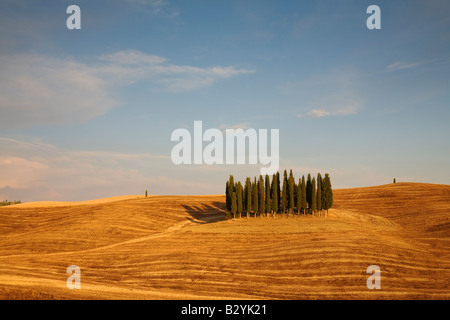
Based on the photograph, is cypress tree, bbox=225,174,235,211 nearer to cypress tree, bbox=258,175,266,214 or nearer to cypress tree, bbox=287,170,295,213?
cypress tree, bbox=258,175,266,214

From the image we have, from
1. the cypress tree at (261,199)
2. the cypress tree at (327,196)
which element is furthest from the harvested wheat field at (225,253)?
the cypress tree at (261,199)

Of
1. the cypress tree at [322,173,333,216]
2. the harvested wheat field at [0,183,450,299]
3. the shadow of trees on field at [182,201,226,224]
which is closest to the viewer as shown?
the harvested wheat field at [0,183,450,299]

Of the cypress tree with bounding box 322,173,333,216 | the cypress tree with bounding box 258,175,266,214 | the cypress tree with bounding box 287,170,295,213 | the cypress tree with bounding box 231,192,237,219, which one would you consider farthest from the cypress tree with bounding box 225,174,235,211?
the cypress tree with bounding box 322,173,333,216

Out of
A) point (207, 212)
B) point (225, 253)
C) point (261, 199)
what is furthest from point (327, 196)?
point (225, 253)

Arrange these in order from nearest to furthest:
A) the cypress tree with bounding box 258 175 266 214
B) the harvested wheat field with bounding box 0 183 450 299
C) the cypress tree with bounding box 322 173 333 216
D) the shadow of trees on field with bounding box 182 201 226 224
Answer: the harvested wheat field with bounding box 0 183 450 299
the cypress tree with bounding box 322 173 333 216
the cypress tree with bounding box 258 175 266 214
the shadow of trees on field with bounding box 182 201 226 224

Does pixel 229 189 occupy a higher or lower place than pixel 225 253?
higher

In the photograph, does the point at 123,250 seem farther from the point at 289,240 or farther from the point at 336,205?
the point at 336,205

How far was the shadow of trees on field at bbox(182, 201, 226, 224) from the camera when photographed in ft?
228

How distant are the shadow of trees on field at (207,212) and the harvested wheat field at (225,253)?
1.78 feet

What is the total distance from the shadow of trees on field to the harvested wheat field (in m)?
0.54

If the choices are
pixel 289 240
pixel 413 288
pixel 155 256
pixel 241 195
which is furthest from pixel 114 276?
pixel 241 195

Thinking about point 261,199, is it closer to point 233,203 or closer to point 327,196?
point 233,203

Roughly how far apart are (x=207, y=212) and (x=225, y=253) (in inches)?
A: 1355

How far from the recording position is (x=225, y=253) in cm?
4322
